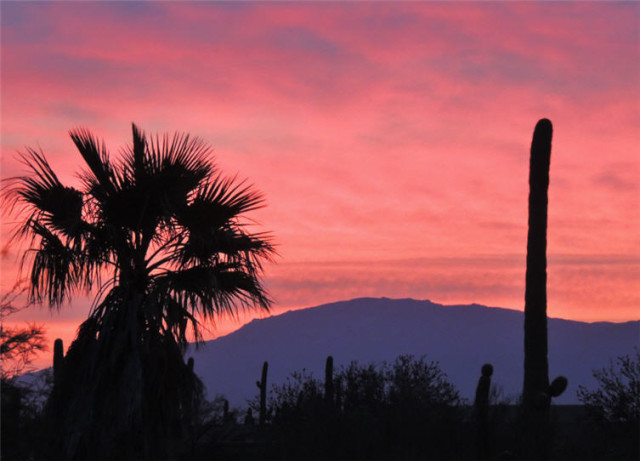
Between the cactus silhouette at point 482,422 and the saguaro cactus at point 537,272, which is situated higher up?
the saguaro cactus at point 537,272

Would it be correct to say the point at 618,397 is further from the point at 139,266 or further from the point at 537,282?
the point at 139,266

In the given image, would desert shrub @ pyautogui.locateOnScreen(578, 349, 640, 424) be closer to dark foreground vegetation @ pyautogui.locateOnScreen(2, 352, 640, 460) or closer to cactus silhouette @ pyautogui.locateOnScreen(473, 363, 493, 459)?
dark foreground vegetation @ pyautogui.locateOnScreen(2, 352, 640, 460)

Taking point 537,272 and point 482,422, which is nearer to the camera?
point 482,422

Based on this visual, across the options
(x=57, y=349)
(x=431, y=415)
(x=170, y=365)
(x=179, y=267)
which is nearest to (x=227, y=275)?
(x=179, y=267)

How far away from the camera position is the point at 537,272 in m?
19.1

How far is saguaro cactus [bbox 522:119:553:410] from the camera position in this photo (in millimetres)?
18209

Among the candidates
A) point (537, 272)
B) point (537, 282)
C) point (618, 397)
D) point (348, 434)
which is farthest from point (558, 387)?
point (618, 397)

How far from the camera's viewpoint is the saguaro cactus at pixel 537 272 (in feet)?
Answer: 59.7

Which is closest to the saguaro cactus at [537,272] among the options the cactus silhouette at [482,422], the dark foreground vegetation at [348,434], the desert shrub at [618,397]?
the dark foreground vegetation at [348,434]

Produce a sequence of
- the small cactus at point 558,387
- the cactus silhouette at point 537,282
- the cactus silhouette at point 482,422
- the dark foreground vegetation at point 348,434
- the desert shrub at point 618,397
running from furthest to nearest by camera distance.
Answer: the desert shrub at point 618,397, the cactus silhouette at point 537,282, the small cactus at point 558,387, the cactus silhouette at point 482,422, the dark foreground vegetation at point 348,434

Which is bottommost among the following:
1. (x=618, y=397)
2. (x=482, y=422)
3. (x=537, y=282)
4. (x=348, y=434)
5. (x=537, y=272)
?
(x=348, y=434)

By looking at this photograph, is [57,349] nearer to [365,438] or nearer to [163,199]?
[163,199]

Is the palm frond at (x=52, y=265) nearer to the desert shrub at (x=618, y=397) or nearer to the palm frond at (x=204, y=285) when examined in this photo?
the palm frond at (x=204, y=285)

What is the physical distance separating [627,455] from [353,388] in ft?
25.6
